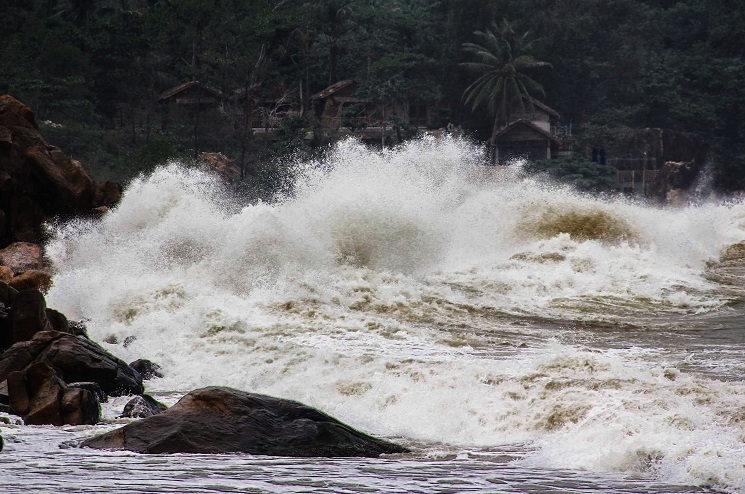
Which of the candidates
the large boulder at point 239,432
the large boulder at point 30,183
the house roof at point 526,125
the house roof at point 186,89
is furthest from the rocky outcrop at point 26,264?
the house roof at point 526,125

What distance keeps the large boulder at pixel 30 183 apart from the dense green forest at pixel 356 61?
18338 mm

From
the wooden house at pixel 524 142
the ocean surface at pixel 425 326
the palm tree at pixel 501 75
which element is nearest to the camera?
the ocean surface at pixel 425 326

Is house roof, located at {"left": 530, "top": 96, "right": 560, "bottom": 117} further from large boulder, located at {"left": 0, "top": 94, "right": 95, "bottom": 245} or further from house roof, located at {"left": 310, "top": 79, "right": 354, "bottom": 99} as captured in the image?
large boulder, located at {"left": 0, "top": 94, "right": 95, "bottom": 245}

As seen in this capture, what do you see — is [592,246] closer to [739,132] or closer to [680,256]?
[680,256]

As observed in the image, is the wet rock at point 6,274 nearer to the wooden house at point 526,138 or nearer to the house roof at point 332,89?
the house roof at point 332,89

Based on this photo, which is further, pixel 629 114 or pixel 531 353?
pixel 629 114

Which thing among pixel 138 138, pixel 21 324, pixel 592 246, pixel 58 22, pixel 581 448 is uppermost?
pixel 58 22

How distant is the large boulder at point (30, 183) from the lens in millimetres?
20500

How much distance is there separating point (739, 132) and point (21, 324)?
2096 inches

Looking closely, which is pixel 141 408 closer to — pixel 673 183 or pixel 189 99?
pixel 189 99

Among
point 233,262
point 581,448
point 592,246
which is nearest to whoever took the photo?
point 581,448

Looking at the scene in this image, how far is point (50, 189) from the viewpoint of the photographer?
68.6 ft

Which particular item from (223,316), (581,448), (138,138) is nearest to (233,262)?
(223,316)

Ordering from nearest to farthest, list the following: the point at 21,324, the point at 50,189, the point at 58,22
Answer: the point at 21,324
the point at 50,189
the point at 58,22
